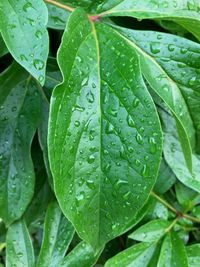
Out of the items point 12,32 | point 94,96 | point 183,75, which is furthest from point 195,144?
point 12,32

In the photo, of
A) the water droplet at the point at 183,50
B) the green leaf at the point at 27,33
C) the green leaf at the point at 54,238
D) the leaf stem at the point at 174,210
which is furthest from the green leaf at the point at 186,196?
the green leaf at the point at 27,33

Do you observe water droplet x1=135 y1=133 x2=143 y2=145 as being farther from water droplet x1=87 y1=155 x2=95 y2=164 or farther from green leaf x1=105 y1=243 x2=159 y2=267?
green leaf x1=105 y1=243 x2=159 y2=267

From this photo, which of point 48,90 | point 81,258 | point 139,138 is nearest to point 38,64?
point 139,138

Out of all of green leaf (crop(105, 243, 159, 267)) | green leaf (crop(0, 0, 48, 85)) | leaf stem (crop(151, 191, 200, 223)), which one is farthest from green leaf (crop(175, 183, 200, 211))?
green leaf (crop(0, 0, 48, 85))

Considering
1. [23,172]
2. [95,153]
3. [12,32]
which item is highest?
[12,32]

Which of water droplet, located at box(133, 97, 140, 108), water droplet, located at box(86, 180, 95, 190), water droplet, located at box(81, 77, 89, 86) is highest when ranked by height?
water droplet, located at box(81, 77, 89, 86)

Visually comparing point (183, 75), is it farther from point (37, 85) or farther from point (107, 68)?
point (37, 85)
